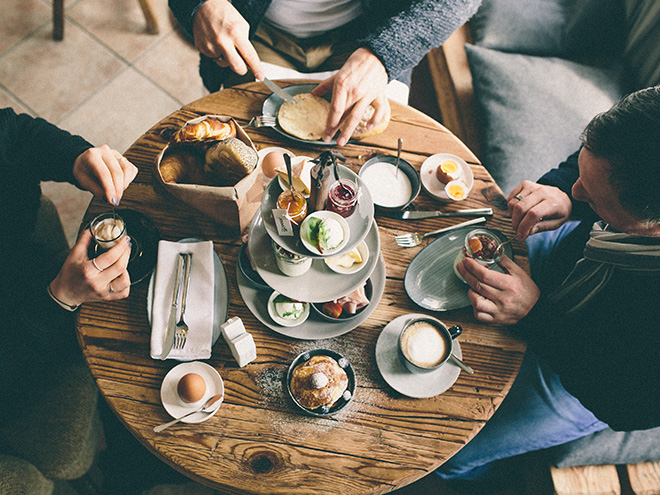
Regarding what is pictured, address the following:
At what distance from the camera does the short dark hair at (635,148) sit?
3.51 feet

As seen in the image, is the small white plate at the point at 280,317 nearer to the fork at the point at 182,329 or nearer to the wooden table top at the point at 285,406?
the wooden table top at the point at 285,406

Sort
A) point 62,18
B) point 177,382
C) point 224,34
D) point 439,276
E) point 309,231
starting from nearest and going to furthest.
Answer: point 309,231
point 177,382
point 439,276
point 224,34
point 62,18

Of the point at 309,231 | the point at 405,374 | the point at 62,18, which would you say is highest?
the point at 309,231

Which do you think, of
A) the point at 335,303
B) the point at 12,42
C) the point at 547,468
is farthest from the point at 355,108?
the point at 12,42

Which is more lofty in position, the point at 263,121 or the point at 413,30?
the point at 413,30

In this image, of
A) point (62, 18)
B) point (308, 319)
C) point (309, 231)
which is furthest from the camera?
point (62, 18)

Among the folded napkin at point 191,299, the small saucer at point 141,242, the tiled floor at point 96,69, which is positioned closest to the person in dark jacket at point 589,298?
the folded napkin at point 191,299

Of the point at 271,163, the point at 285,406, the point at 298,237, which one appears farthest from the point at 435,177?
the point at 285,406

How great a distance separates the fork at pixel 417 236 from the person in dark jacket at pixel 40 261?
0.80m

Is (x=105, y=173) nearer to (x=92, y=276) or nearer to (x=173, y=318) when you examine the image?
(x=92, y=276)

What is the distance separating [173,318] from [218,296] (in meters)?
0.14

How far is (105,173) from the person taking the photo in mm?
1294

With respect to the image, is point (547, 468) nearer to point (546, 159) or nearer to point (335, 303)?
point (335, 303)

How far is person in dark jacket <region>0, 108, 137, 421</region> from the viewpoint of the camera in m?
1.18
